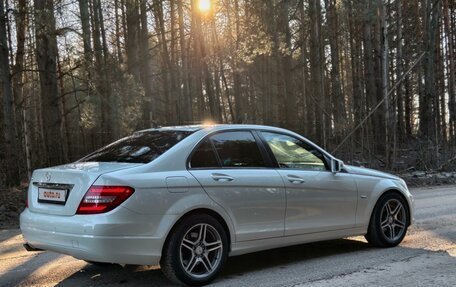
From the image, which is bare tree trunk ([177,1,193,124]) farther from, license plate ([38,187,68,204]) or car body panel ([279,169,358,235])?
license plate ([38,187,68,204])

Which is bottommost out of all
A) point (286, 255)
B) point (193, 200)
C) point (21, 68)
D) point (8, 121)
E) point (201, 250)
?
point (286, 255)

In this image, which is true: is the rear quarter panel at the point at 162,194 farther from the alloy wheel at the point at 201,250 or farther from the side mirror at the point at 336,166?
the side mirror at the point at 336,166

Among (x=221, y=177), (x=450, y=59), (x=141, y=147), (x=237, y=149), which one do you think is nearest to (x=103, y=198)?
(x=141, y=147)

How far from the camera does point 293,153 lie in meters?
6.54

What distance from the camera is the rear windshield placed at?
554 cm

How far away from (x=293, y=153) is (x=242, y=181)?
1.08m

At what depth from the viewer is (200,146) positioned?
5.71 meters

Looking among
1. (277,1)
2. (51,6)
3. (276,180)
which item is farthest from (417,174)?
(276,180)

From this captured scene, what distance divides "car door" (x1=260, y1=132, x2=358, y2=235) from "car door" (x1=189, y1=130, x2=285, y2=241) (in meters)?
0.18

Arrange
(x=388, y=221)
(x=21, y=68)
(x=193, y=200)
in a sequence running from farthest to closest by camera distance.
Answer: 1. (x=21, y=68)
2. (x=388, y=221)
3. (x=193, y=200)

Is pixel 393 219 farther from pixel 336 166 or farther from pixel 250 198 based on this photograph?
pixel 250 198

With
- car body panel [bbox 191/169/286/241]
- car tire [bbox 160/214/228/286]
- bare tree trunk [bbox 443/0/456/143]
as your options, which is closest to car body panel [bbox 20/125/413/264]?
car body panel [bbox 191/169/286/241]

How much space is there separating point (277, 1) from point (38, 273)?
18248 mm

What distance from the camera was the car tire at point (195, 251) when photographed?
5.17m
